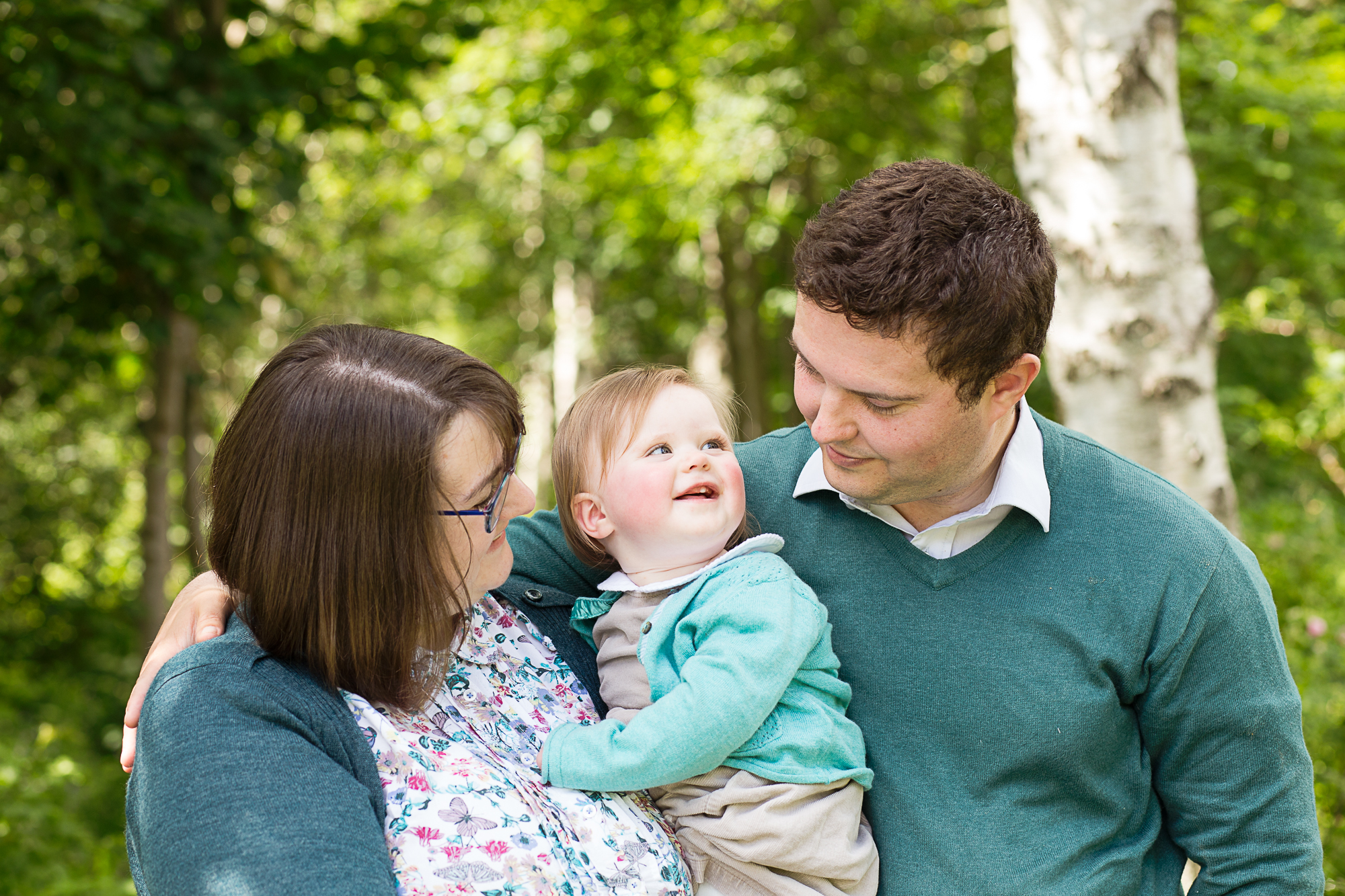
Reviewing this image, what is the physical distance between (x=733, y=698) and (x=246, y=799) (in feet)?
2.38

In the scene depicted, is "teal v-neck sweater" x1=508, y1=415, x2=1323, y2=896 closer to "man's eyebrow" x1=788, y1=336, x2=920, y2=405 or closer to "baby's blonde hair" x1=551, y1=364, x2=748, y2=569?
"man's eyebrow" x1=788, y1=336, x2=920, y2=405

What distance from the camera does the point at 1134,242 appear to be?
2785mm

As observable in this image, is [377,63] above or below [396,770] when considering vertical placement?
above

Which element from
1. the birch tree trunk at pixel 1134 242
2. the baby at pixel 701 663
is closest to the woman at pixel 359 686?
the baby at pixel 701 663

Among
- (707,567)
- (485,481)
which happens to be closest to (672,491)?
(707,567)

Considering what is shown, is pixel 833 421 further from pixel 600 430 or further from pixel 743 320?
pixel 743 320

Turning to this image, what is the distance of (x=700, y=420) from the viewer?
2104 millimetres

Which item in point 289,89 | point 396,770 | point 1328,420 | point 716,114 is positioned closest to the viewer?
point 396,770

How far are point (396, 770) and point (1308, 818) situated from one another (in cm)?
153

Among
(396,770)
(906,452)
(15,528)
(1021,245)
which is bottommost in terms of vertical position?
(15,528)

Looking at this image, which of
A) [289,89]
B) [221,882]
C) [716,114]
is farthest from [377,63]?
[221,882]

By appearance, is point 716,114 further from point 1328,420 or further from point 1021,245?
point 1021,245

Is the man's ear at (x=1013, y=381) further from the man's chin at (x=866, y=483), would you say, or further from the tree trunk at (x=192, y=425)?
the tree trunk at (x=192, y=425)

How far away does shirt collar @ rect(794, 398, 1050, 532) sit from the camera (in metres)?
1.90
